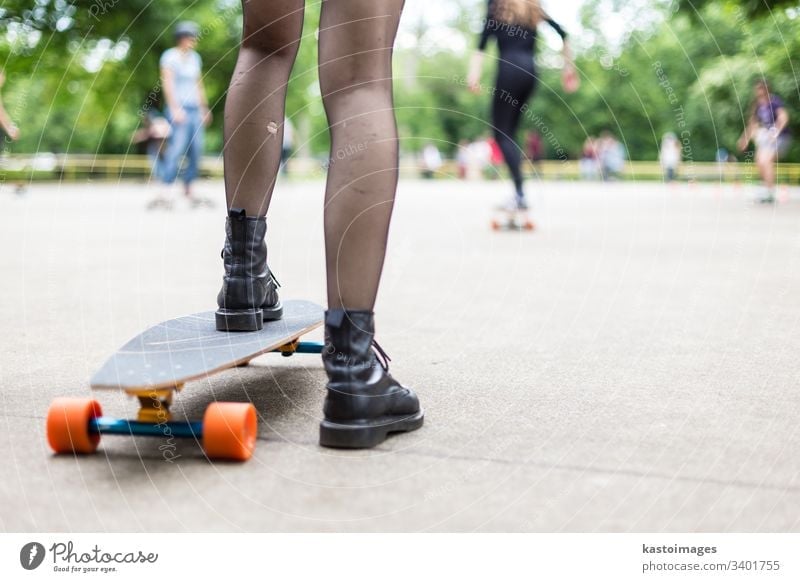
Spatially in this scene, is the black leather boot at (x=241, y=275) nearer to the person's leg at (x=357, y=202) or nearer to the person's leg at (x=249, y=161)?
the person's leg at (x=249, y=161)

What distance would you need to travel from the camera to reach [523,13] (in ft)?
23.4

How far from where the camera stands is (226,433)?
182 centimetres

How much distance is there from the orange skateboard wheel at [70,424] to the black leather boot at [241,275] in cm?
58

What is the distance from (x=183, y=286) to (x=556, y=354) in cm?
220

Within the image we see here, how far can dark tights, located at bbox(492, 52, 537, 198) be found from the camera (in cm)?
720

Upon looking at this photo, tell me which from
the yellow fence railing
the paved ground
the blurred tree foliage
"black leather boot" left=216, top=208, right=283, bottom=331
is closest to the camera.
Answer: the paved ground

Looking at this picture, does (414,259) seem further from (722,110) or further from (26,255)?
(722,110)

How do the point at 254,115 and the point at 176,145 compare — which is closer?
the point at 254,115

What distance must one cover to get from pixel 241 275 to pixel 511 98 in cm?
520

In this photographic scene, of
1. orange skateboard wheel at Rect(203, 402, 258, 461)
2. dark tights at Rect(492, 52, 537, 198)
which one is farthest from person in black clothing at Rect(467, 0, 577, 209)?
orange skateboard wheel at Rect(203, 402, 258, 461)

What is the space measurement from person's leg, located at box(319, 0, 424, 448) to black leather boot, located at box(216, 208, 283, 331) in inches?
18.0

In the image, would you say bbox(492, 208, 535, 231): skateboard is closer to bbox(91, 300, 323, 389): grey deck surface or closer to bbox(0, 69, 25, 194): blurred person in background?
bbox(0, 69, 25, 194): blurred person in background

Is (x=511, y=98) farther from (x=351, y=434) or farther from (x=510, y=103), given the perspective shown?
(x=351, y=434)

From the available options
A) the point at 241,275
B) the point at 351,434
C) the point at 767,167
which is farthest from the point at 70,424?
the point at 767,167
